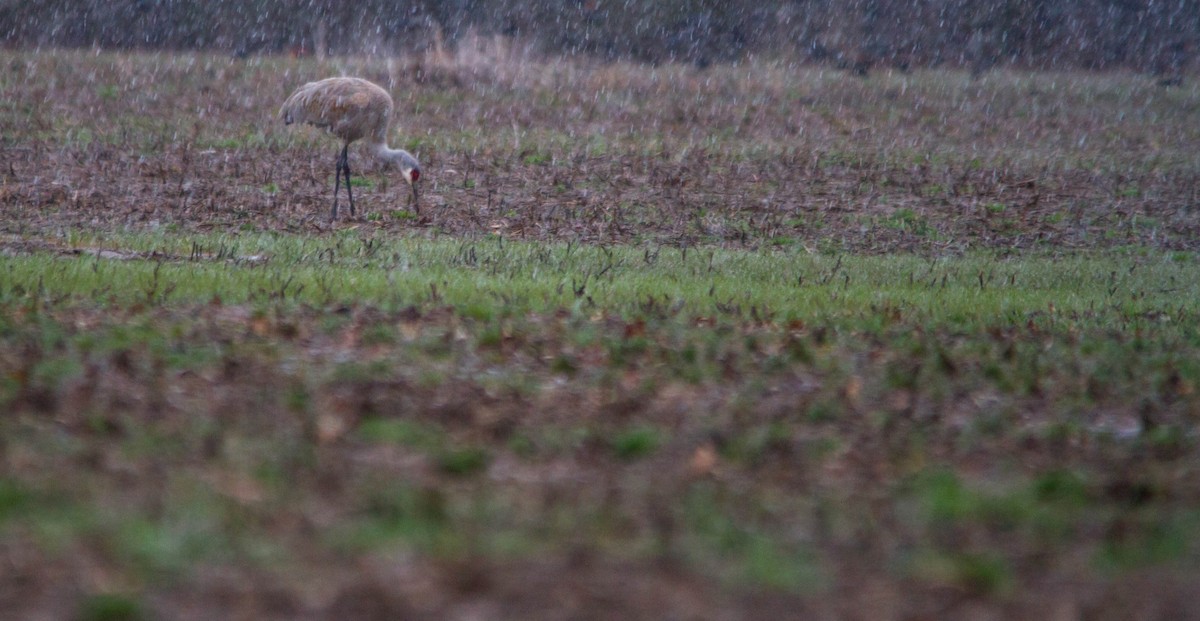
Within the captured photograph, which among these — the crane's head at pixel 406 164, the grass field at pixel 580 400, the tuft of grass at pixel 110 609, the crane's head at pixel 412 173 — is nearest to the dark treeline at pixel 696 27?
the grass field at pixel 580 400

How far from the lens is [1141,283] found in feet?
45.5

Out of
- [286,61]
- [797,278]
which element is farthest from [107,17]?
[797,278]

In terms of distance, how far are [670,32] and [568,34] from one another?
3132 mm

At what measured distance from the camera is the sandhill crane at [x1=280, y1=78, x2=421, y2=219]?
54.2ft

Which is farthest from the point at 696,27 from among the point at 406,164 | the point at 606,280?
the point at 606,280

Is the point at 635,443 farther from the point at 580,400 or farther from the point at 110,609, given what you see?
the point at 110,609

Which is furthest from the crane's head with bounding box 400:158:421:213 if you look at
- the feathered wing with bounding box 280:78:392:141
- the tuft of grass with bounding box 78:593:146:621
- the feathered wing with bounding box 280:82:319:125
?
the tuft of grass with bounding box 78:593:146:621

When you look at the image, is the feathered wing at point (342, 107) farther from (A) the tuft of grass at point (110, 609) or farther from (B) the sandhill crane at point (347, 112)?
(A) the tuft of grass at point (110, 609)

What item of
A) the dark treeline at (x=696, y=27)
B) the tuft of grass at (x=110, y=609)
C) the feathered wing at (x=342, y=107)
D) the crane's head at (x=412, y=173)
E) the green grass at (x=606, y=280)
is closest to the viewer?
the tuft of grass at (x=110, y=609)

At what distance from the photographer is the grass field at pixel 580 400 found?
14.6ft

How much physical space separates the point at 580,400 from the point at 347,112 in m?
10.7

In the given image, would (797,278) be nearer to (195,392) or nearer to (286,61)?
(195,392)

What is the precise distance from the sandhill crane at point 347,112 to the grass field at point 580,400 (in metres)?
0.74

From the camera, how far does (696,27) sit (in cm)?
3672
